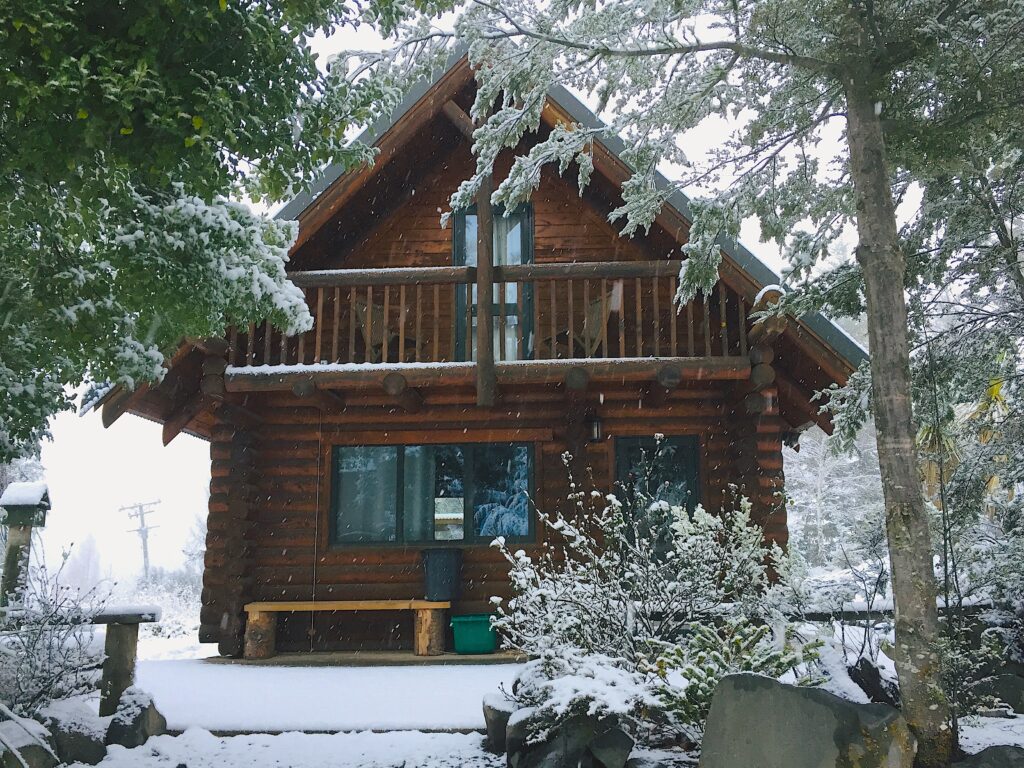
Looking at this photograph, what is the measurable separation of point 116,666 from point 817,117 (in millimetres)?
6840

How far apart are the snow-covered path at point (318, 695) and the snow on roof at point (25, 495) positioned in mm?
2117

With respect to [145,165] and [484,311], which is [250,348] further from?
[145,165]

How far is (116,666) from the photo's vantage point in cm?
644

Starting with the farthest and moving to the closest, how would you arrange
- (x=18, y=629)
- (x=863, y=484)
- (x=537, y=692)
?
(x=863, y=484) < (x=18, y=629) < (x=537, y=692)

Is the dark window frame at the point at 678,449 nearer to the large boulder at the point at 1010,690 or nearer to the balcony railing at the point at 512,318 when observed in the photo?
the balcony railing at the point at 512,318

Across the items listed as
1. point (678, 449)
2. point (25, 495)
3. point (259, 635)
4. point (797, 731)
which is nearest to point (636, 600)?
point (797, 731)

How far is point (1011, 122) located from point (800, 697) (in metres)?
4.17

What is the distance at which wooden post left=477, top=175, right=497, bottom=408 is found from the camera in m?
9.55

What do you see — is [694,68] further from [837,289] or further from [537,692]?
[537,692]

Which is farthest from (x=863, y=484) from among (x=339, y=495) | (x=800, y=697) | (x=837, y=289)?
(x=800, y=697)

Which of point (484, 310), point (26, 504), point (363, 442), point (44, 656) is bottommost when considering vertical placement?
point (44, 656)

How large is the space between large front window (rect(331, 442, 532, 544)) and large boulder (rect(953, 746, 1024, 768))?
23.0 feet

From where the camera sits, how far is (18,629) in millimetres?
6293

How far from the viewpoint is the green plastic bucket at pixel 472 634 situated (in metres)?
10.2
